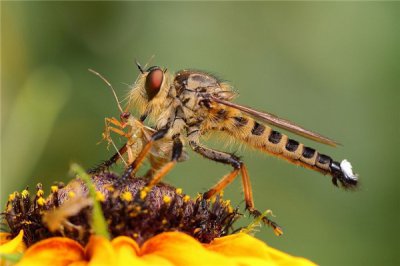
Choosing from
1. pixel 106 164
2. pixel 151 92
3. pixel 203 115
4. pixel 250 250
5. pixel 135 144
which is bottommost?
pixel 250 250

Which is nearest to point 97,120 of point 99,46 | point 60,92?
point 99,46

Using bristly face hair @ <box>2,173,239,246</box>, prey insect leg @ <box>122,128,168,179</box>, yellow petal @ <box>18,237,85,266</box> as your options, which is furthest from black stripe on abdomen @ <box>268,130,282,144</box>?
yellow petal @ <box>18,237,85,266</box>

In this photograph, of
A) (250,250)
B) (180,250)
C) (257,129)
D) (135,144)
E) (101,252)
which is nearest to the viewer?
(101,252)

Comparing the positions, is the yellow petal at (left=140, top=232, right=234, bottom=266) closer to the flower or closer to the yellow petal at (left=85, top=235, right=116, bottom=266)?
the flower

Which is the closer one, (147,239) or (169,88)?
(147,239)

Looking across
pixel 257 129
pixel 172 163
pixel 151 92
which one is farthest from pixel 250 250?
pixel 257 129

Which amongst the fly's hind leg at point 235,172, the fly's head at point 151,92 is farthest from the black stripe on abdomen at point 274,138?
the fly's head at point 151,92

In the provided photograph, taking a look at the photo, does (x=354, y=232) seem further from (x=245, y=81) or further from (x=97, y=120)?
(x=97, y=120)

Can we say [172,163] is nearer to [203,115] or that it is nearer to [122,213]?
[122,213]
